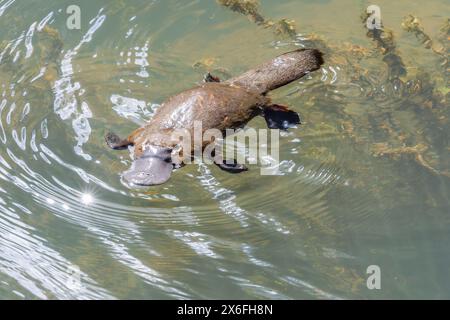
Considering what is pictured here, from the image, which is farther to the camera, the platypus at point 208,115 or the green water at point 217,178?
the platypus at point 208,115

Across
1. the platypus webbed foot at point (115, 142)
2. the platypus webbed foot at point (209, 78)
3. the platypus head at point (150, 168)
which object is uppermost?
the platypus webbed foot at point (209, 78)

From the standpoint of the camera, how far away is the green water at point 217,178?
3.28m

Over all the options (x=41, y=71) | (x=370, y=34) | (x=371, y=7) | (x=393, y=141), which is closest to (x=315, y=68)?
(x=370, y=34)

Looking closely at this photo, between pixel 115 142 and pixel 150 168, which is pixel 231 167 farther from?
pixel 115 142

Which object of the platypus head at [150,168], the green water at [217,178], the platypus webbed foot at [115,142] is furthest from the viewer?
the platypus webbed foot at [115,142]

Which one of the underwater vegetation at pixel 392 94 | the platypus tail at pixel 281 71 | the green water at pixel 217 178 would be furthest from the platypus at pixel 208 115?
the underwater vegetation at pixel 392 94

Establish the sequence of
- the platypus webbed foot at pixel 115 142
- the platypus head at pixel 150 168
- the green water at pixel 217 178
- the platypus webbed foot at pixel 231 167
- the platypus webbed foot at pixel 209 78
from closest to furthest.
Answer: the green water at pixel 217 178
the platypus head at pixel 150 168
the platypus webbed foot at pixel 231 167
the platypus webbed foot at pixel 115 142
the platypus webbed foot at pixel 209 78

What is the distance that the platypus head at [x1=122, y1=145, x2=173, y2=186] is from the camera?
3.38 metres

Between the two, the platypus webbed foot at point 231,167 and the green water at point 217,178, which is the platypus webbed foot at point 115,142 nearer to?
the green water at point 217,178

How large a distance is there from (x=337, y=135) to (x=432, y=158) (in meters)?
0.58

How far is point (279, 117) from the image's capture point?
13.0ft

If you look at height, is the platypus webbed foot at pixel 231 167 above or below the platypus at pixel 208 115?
below

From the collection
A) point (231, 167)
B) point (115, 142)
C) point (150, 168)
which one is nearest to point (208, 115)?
point (231, 167)

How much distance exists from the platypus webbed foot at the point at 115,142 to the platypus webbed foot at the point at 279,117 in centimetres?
85
